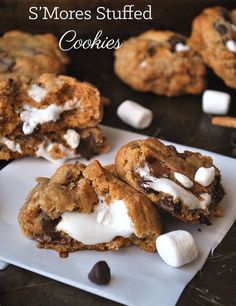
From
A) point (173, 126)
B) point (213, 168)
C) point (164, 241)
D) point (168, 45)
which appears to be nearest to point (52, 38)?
point (168, 45)

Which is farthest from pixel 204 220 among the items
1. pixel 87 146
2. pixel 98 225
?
pixel 87 146

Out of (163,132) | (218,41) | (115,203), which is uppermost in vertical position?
(218,41)

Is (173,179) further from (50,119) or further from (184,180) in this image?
(50,119)

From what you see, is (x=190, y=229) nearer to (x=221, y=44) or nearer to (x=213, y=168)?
(x=213, y=168)

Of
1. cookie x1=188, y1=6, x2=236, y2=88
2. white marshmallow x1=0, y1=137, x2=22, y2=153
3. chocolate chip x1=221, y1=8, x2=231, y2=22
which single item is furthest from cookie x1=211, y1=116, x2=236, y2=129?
white marshmallow x1=0, y1=137, x2=22, y2=153

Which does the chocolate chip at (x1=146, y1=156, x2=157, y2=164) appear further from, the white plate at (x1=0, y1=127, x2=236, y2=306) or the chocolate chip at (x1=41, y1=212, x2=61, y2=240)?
the chocolate chip at (x1=41, y1=212, x2=61, y2=240)

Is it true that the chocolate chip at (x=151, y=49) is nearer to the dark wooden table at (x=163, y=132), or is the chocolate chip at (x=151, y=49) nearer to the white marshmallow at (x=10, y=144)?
the dark wooden table at (x=163, y=132)
